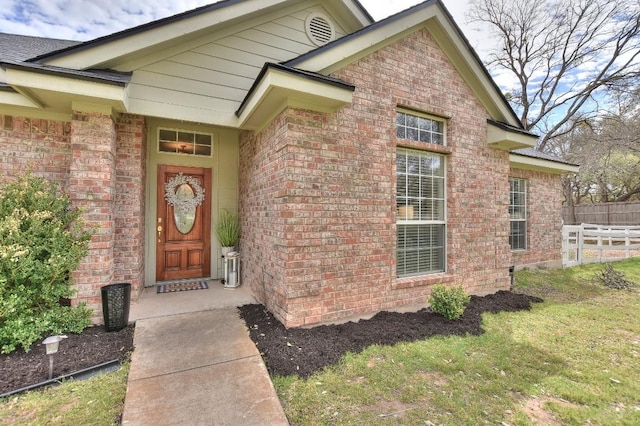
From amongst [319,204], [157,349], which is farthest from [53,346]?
[319,204]

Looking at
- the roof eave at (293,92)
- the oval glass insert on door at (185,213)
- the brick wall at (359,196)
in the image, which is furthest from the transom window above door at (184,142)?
the roof eave at (293,92)

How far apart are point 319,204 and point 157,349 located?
2564 mm

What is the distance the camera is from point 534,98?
58.9ft

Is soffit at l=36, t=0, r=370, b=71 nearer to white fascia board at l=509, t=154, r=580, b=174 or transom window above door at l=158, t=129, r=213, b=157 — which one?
transom window above door at l=158, t=129, r=213, b=157

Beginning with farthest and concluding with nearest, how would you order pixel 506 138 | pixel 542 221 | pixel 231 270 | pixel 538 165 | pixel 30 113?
pixel 542 221 < pixel 538 165 < pixel 231 270 < pixel 506 138 < pixel 30 113

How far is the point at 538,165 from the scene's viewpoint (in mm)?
7895

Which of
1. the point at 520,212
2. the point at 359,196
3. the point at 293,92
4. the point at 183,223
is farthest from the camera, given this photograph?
the point at 520,212

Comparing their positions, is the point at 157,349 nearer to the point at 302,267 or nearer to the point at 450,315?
the point at 302,267

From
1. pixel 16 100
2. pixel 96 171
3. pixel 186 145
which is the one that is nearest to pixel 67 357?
pixel 96 171

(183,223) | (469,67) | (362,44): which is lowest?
(183,223)

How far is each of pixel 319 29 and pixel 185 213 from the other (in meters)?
4.76

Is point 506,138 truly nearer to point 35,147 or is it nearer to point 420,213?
point 420,213

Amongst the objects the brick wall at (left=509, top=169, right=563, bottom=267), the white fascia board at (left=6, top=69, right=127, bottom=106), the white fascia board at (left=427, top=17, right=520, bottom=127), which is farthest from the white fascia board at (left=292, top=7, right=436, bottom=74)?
the brick wall at (left=509, top=169, right=563, bottom=267)

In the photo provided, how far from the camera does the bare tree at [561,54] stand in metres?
13.8
